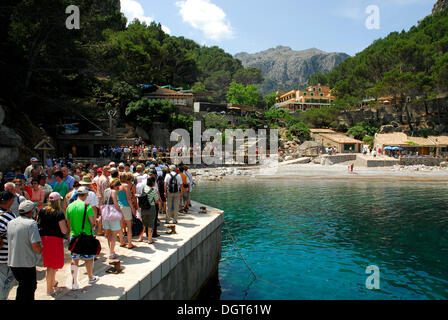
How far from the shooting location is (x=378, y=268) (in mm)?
10562

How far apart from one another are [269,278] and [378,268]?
13.0 ft

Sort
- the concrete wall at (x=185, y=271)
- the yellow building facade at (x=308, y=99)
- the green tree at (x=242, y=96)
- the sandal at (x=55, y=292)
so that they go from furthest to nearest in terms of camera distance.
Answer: the yellow building facade at (x=308, y=99) → the green tree at (x=242, y=96) → the concrete wall at (x=185, y=271) → the sandal at (x=55, y=292)

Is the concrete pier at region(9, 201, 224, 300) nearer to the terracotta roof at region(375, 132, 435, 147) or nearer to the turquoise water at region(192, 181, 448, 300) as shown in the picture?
the turquoise water at region(192, 181, 448, 300)

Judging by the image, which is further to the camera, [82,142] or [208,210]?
[82,142]

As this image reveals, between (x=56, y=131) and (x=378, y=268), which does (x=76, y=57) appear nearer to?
(x=56, y=131)

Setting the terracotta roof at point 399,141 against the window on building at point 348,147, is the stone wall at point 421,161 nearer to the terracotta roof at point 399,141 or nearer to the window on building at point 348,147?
the terracotta roof at point 399,141

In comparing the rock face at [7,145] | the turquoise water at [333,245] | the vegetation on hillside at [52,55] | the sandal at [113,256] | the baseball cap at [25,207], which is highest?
the vegetation on hillside at [52,55]

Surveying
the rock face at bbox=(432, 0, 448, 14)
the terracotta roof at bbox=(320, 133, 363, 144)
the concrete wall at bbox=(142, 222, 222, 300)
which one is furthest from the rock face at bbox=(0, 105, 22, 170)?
the rock face at bbox=(432, 0, 448, 14)

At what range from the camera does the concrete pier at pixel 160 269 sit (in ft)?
17.7

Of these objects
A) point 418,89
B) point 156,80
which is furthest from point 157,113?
point 418,89

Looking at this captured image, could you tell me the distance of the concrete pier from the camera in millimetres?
5390

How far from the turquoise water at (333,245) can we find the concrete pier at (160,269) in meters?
1.49

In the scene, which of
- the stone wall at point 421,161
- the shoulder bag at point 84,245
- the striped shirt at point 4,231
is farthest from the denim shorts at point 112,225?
the stone wall at point 421,161

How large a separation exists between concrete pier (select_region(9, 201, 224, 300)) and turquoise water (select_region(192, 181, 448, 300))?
1.49 meters
